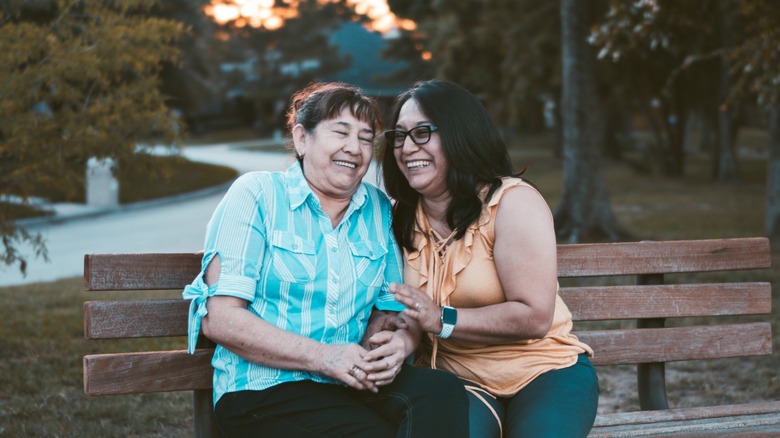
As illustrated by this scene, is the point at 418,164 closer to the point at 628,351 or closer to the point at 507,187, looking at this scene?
the point at 507,187

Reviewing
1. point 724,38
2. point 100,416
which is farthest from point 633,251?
point 724,38

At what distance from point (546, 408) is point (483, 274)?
51 cm

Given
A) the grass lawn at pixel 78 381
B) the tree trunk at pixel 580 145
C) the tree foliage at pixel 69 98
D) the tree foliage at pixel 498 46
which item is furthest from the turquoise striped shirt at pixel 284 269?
the tree foliage at pixel 498 46

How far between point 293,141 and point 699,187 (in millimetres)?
24474

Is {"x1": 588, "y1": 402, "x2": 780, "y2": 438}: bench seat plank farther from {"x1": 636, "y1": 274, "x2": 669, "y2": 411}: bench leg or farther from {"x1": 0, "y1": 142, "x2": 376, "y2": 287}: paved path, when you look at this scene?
{"x1": 0, "y1": 142, "x2": 376, "y2": 287}: paved path

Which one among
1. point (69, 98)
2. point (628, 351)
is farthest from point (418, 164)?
point (69, 98)

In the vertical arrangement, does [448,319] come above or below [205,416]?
above

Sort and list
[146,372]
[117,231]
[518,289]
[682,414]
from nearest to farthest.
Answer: [518,289]
[146,372]
[682,414]
[117,231]

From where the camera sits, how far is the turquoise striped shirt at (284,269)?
2.97m

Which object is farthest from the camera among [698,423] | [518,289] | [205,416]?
[698,423]

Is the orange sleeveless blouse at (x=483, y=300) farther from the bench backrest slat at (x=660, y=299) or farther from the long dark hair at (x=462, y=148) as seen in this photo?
the bench backrest slat at (x=660, y=299)

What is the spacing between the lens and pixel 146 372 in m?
3.27

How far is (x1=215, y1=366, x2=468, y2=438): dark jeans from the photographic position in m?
2.89

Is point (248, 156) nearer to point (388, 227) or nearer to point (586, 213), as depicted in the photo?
point (586, 213)
